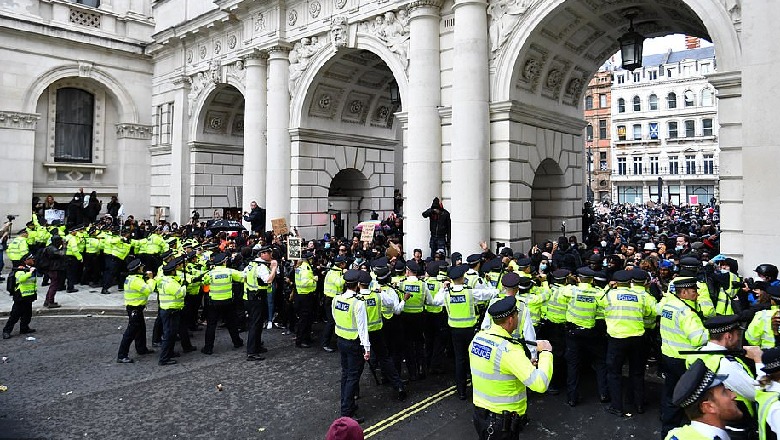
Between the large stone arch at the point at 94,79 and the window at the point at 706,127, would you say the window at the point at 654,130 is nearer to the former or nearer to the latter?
the window at the point at 706,127

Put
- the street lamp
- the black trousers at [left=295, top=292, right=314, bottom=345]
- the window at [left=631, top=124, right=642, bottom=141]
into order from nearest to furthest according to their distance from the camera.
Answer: the black trousers at [left=295, top=292, right=314, bottom=345]
the street lamp
the window at [left=631, top=124, right=642, bottom=141]

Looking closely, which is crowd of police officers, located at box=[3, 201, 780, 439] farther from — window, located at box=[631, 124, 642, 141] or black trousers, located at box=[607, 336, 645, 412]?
window, located at box=[631, 124, 642, 141]

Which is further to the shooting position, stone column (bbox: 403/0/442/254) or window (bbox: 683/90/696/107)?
window (bbox: 683/90/696/107)

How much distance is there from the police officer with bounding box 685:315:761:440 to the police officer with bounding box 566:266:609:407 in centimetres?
262

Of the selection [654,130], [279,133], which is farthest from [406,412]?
[654,130]

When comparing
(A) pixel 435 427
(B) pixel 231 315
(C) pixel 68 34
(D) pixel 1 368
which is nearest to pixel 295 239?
(B) pixel 231 315

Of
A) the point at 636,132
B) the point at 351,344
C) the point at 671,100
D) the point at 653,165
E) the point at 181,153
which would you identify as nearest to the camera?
the point at 351,344

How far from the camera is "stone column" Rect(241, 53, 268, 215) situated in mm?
19391

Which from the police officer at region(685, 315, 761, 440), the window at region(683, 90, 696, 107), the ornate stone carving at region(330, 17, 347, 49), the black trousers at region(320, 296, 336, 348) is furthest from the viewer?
the window at region(683, 90, 696, 107)

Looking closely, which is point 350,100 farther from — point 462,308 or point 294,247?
point 462,308

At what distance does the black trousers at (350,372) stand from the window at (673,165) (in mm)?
60516

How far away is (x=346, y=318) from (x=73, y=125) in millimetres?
24119

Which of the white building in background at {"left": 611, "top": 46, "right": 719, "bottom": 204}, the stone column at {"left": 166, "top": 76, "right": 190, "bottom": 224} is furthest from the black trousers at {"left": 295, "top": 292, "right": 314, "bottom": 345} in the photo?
the white building in background at {"left": 611, "top": 46, "right": 719, "bottom": 204}

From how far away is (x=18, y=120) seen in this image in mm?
21797
